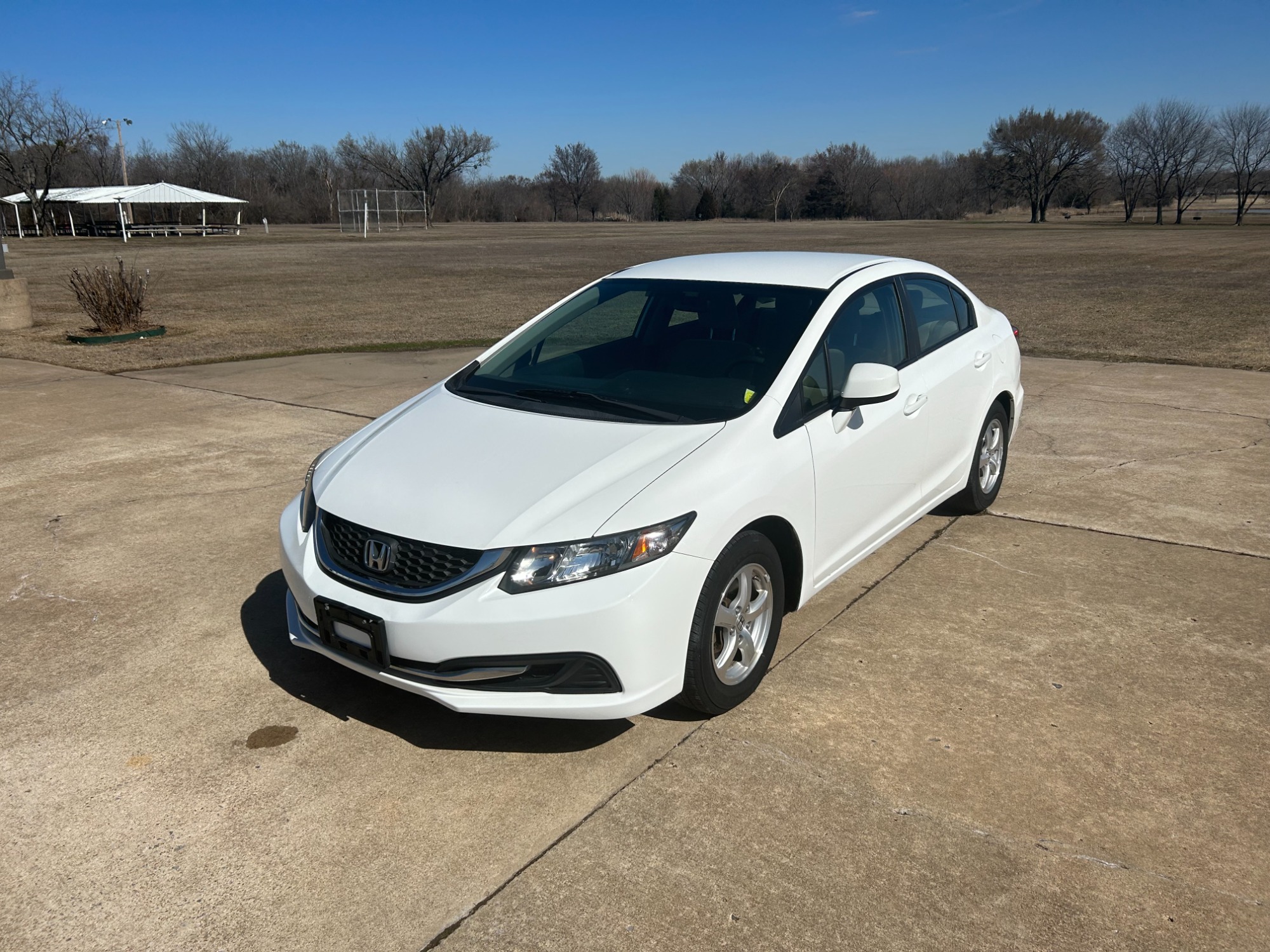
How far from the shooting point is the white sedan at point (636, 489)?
3.19 meters

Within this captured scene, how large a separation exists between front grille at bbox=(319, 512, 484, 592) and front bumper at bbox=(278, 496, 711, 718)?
2.7 inches

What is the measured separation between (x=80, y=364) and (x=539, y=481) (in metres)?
10.4

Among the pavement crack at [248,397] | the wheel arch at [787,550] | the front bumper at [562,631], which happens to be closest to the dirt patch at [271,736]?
the front bumper at [562,631]

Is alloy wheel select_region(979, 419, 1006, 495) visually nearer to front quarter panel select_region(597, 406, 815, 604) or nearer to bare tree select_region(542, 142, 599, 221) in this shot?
front quarter panel select_region(597, 406, 815, 604)

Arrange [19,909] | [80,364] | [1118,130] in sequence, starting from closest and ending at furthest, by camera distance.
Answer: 1. [19,909]
2. [80,364]
3. [1118,130]

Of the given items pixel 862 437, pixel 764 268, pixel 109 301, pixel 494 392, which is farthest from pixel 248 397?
pixel 862 437

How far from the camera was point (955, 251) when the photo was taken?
37.5m

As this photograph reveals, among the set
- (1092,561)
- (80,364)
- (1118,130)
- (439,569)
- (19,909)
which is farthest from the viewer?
(1118,130)

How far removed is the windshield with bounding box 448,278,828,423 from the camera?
402cm

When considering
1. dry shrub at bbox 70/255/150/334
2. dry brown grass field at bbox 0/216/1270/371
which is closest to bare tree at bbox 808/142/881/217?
dry brown grass field at bbox 0/216/1270/371

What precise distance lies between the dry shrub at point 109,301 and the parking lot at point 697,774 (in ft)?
30.2

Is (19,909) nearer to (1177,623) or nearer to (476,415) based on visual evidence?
(476,415)

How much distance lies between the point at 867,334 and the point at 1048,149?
384 ft

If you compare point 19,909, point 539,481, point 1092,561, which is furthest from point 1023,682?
point 19,909
